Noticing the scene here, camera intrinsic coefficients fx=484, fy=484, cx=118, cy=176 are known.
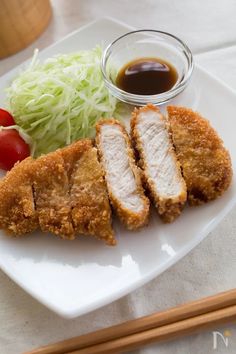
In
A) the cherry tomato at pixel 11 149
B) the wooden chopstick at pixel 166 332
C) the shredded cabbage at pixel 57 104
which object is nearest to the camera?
the wooden chopstick at pixel 166 332

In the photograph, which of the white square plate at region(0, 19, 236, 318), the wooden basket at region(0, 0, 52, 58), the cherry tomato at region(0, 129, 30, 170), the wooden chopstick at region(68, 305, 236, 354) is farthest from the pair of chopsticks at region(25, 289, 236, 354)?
the wooden basket at region(0, 0, 52, 58)

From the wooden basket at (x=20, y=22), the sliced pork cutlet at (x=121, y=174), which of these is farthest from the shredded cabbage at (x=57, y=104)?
the wooden basket at (x=20, y=22)

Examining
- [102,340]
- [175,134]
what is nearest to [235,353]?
[102,340]

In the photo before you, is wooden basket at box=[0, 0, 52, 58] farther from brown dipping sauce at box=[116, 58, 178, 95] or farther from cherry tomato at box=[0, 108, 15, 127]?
brown dipping sauce at box=[116, 58, 178, 95]

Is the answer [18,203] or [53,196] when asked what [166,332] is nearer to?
[53,196]

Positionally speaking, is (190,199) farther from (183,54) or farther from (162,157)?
(183,54)

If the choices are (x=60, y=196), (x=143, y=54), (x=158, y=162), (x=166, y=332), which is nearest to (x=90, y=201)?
(x=60, y=196)

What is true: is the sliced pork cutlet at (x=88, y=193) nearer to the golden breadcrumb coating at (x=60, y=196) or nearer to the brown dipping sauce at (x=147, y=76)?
the golden breadcrumb coating at (x=60, y=196)
